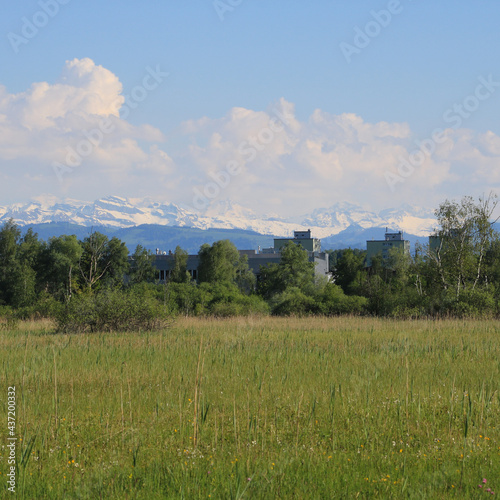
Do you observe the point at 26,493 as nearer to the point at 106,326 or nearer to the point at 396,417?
the point at 396,417

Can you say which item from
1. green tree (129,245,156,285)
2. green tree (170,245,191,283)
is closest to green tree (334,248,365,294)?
green tree (170,245,191,283)

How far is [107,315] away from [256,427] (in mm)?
16089

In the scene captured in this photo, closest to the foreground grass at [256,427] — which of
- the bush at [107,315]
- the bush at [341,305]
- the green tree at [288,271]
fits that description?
the bush at [107,315]

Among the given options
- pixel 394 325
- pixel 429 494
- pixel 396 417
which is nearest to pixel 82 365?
pixel 396 417

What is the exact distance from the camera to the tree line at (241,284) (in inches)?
937

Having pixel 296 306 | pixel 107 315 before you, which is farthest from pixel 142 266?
pixel 107 315

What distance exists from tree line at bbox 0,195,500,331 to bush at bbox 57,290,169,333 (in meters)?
0.04

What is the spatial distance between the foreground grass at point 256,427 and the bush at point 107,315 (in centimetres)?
845

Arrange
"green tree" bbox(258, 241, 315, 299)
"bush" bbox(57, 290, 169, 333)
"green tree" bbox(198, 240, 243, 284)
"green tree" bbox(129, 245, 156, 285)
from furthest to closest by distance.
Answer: "green tree" bbox(129, 245, 156, 285), "green tree" bbox(198, 240, 243, 284), "green tree" bbox(258, 241, 315, 299), "bush" bbox(57, 290, 169, 333)

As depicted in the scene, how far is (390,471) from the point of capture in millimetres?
6414

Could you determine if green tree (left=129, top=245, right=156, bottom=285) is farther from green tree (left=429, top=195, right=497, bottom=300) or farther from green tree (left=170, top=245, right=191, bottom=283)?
green tree (left=429, top=195, right=497, bottom=300)

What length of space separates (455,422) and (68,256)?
237 ft

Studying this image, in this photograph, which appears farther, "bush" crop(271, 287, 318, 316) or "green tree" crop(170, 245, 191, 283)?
"green tree" crop(170, 245, 191, 283)

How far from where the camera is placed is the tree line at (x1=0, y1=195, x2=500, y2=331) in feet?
78.1
